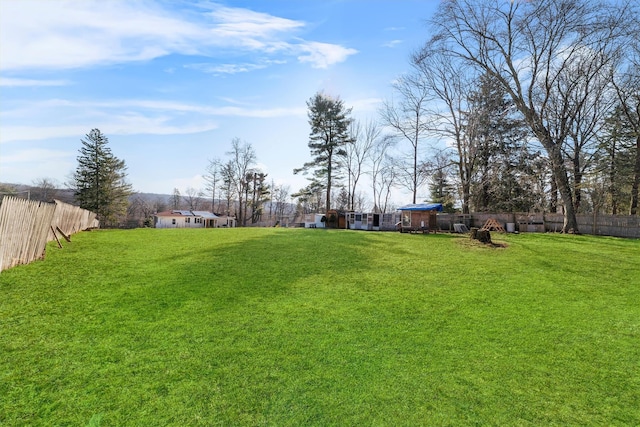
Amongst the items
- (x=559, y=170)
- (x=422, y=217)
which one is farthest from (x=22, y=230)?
(x=559, y=170)

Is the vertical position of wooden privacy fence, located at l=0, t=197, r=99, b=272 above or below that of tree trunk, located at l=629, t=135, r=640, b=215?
below

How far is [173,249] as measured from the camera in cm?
980

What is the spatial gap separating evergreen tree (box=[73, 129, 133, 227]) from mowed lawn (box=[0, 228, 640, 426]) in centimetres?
3338

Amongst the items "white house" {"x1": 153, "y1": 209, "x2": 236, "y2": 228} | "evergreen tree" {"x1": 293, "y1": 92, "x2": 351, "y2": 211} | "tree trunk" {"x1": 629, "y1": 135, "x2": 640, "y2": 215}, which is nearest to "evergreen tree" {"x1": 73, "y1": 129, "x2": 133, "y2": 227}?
"white house" {"x1": 153, "y1": 209, "x2": 236, "y2": 228}

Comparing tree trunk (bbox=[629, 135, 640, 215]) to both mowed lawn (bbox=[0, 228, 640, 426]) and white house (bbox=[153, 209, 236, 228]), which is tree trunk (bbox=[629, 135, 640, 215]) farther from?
white house (bbox=[153, 209, 236, 228])

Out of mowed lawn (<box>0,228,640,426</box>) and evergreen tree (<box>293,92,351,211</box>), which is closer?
mowed lawn (<box>0,228,640,426</box>)

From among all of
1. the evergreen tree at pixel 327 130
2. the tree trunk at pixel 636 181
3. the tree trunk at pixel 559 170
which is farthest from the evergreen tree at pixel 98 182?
the tree trunk at pixel 636 181

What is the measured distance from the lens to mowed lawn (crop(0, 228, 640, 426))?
8.46 ft

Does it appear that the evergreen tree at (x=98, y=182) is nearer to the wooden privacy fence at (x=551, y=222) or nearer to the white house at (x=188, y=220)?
the white house at (x=188, y=220)

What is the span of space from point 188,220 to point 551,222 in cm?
3872

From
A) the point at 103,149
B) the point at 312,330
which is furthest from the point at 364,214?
the point at 103,149

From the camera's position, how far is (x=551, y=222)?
65.8 ft

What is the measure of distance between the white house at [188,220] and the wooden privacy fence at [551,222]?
3176 centimetres

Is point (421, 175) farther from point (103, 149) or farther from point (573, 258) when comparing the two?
point (103, 149)
